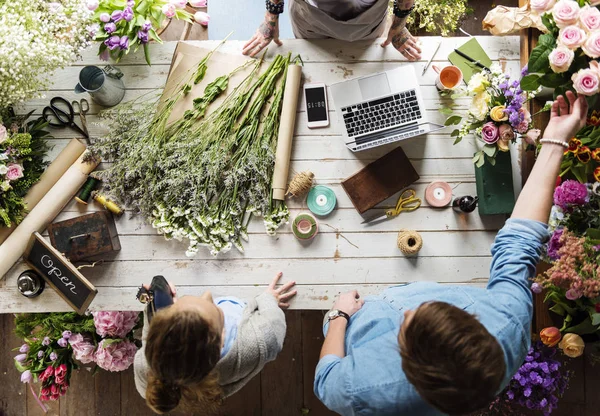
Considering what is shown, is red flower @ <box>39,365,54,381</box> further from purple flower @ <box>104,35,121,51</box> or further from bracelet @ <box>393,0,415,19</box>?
bracelet @ <box>393,0,415,19</box>

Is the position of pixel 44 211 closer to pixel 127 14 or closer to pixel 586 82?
pixel 127 14

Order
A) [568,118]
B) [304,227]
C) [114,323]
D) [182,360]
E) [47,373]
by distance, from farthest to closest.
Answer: [47,373] < [114,323] < [304,227] < [568,118] < [182,360]

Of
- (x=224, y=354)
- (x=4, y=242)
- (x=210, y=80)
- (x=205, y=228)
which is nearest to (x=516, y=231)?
(x=224, y=354)

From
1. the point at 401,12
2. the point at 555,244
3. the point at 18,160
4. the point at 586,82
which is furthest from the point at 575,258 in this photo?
the point at 18,160

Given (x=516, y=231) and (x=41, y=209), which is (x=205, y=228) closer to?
(x=41, y=209)

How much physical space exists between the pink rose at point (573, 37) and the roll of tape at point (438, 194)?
677mm

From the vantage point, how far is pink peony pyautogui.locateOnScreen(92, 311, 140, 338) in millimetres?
2158

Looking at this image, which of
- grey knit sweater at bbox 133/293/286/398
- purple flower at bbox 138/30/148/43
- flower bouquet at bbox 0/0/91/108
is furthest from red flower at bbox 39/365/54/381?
purple flower at bbox 138/30/148/43

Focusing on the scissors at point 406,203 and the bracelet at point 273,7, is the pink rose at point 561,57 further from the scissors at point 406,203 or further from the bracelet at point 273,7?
the bracelet at point 273,7

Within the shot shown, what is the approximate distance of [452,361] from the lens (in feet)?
3.80

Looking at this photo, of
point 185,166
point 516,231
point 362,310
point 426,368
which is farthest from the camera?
point 185,166

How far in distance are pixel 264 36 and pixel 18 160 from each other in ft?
3.66

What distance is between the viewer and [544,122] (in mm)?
1923

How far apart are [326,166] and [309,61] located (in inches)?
17.8
